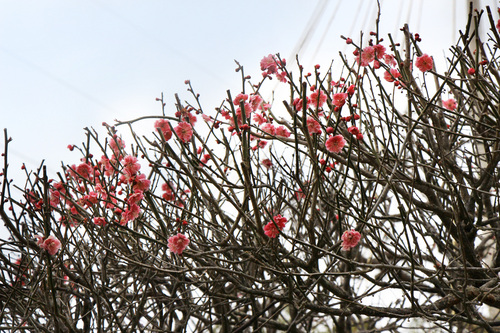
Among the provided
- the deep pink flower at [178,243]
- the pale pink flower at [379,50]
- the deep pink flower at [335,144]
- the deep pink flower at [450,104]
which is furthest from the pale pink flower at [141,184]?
the deep pink flower at [450,104]

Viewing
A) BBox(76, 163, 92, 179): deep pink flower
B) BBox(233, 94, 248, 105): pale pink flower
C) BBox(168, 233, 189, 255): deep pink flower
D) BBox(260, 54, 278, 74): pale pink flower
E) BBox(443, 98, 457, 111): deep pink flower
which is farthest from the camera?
BBox(443, 98, 457, 111): deep pink flower

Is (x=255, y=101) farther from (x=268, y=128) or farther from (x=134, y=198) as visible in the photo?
(x=134, y=198)

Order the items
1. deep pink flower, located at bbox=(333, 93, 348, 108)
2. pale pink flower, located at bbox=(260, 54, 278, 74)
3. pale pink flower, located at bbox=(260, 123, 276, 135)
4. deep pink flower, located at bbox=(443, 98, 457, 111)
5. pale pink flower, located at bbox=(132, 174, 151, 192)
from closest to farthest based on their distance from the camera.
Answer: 1. deep pink flower, located at bbox=(333, 93, 348, 108)
2. pale pink flower, located at bbox=(132, 174, 151, 192)
3. pale pink flower, located at bbox=(260, 123, 276, 135)
4. pale pink flower, located at bbox=(260, 54, 278, 74)
5. deep pink flower, located at bbox=(443, 98, 457, 111)

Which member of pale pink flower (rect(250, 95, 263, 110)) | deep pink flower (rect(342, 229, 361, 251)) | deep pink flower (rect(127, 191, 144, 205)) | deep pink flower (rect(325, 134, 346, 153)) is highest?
pale pink flower (rect(250, 95, 263, 110))

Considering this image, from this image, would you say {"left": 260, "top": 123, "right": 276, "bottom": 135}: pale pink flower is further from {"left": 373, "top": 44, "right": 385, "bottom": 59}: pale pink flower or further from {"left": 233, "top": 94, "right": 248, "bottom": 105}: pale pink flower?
{"left": 373, "top": 44, "right": 385, "bottom": 59}: pale pink flower

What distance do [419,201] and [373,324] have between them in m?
2.16

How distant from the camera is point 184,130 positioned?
3154mm

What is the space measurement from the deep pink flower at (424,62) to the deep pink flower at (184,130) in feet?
4.67

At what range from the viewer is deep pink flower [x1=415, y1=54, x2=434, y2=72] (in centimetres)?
324

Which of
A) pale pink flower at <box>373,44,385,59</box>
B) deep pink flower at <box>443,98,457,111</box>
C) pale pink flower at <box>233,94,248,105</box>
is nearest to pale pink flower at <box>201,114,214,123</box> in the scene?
pale pink flower at <box>233,94,248,105</box>

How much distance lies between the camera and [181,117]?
11.3 feet

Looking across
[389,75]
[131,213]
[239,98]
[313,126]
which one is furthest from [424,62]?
[131,213]

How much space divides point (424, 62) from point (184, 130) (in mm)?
1504

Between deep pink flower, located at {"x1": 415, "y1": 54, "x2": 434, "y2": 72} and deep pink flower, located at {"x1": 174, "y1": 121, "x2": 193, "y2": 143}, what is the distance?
1.42 m
